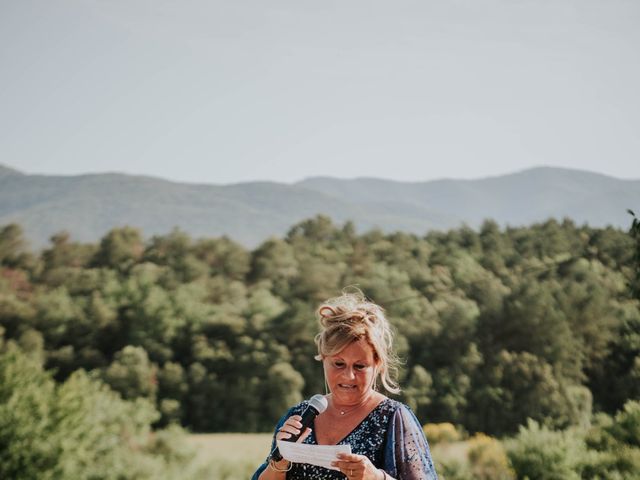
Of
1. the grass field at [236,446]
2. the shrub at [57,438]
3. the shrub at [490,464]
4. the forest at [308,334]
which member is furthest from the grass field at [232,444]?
the shrub at [490,464]

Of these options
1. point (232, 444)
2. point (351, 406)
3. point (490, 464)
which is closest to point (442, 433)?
point (232, 444)

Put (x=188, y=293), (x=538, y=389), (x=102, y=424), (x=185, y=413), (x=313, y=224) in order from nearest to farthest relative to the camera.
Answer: (x=102, y=424)
(x=538, y=389)
(x=185, y=413)
(x=188, y=293)
(x=313, y=224)

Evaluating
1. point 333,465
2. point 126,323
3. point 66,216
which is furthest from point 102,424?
point 66,216

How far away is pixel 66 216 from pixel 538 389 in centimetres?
17033

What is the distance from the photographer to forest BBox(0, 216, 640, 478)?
102 feet

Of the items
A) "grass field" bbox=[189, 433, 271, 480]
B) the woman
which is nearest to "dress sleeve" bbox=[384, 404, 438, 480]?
the woman

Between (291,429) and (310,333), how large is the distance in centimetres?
3263

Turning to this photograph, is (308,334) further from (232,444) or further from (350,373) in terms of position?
(350,373)

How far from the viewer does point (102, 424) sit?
20.4m

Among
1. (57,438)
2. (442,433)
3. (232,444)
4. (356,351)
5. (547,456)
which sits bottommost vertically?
(232,444)

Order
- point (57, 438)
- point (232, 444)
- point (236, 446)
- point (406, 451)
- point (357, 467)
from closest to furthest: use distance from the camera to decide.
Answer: point (357, 467) → point (406, 451) → point (57, 438) → point (236, 446) → point (232, 444)

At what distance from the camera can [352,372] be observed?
2.05 metres

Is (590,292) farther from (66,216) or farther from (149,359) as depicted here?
(66,216)

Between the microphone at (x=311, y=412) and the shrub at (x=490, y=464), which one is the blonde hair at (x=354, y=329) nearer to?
the microphone at (x=311, y=412)
